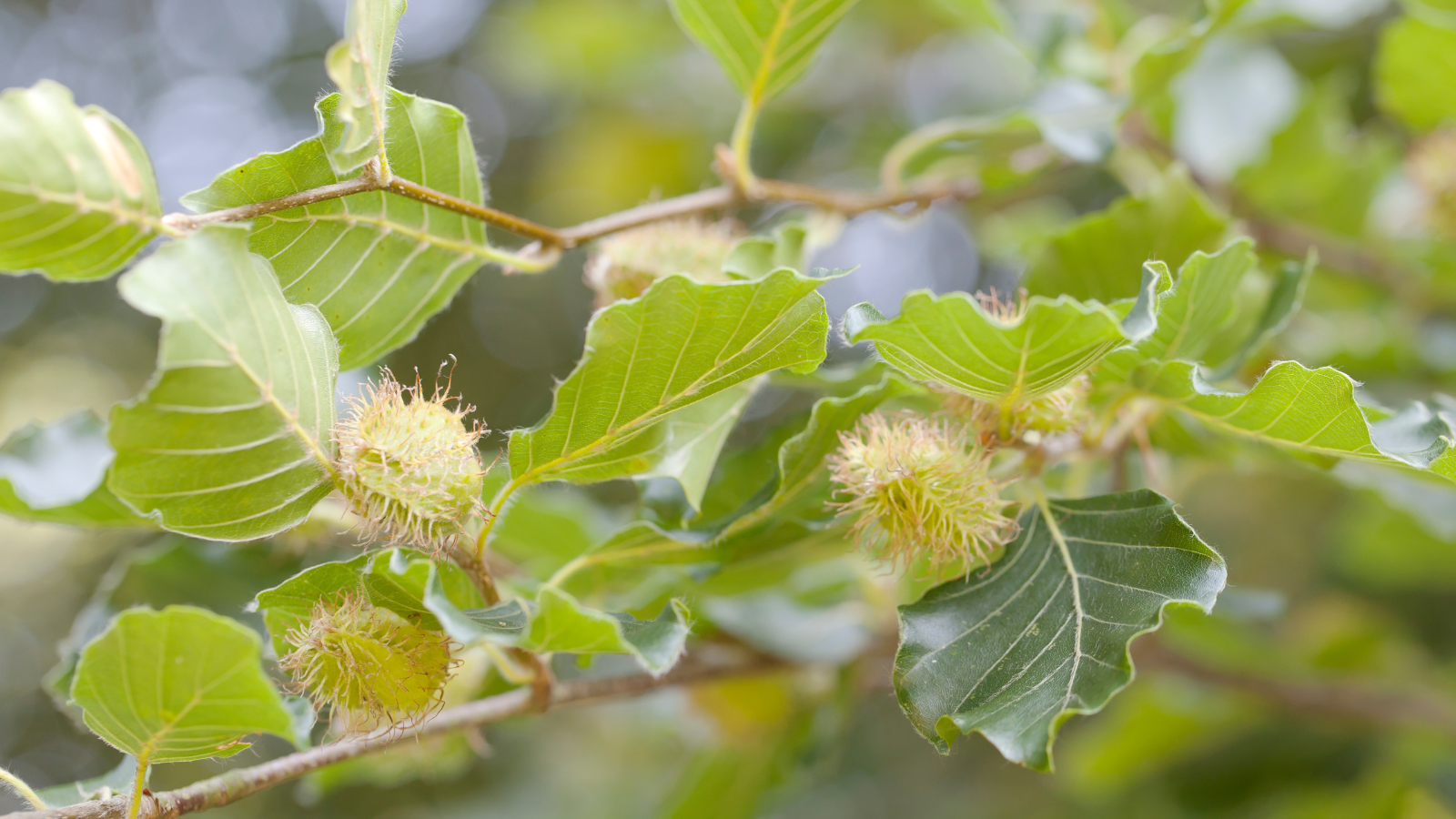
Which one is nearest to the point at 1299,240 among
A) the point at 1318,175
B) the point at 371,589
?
the point at 1318,175

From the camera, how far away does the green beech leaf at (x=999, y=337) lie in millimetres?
740

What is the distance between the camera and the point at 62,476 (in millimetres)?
1263

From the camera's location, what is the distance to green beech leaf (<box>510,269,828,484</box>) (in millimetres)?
789

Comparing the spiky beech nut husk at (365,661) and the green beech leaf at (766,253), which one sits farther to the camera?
the green beech leaf at (766,253)

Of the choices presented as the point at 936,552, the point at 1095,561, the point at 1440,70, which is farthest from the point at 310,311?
the point at 1440,70

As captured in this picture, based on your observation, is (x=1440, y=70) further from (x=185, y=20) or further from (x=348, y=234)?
(x=185, y=20)

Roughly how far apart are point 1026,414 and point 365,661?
0.69 metres

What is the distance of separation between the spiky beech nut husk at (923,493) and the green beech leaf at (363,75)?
54 centimetres

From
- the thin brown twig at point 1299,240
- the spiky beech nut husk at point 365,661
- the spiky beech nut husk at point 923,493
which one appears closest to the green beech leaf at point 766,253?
the spiky beech nut husk at point 923,493

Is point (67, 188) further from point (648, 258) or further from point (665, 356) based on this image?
point (648, 258)

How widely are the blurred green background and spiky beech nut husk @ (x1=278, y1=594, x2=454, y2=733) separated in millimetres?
344

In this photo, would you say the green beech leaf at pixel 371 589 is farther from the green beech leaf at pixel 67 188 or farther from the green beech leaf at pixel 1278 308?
the green beech leaf at pixel 1278 308

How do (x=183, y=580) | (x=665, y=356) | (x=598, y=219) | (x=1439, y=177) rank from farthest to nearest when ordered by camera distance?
1. (x=1439, y=177)
2. (x=183, y=580)
3. (x=598, y=219)
4. (x=665, y=356)

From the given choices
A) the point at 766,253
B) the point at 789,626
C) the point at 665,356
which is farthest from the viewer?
the point at 789,626
